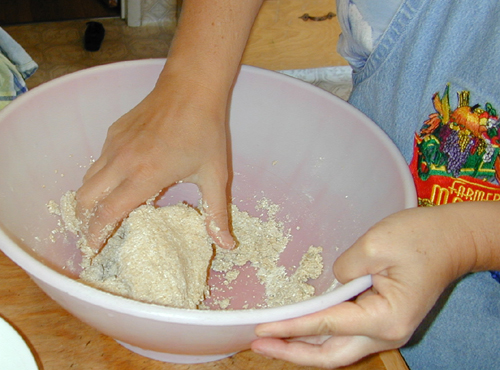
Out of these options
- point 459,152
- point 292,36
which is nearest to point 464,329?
point 459,152

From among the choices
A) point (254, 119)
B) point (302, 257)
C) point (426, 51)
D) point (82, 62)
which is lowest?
point (82, 62)

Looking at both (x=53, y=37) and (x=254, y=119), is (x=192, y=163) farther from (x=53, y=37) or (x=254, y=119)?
(x=53, y=37)

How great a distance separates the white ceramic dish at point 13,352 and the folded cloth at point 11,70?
→ 1.24 feet

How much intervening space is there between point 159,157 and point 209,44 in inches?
6.3

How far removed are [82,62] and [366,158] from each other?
1.47m

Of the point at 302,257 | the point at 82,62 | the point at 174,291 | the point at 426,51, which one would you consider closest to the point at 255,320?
the point at 174,291

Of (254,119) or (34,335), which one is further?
(254,119)

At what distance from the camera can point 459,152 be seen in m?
0.61

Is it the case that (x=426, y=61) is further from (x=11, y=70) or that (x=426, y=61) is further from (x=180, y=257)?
(x=11, y=70)

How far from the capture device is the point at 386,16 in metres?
0.65

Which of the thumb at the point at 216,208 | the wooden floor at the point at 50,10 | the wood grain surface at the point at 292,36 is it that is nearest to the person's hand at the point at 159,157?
the thumb at the point at 216,208

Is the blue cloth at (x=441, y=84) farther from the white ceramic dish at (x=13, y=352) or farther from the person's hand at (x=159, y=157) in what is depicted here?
the white ceramic dish at (x=13, y=352)

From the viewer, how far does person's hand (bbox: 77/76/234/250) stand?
0.55 meters

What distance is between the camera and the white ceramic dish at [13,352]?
1.47ft
